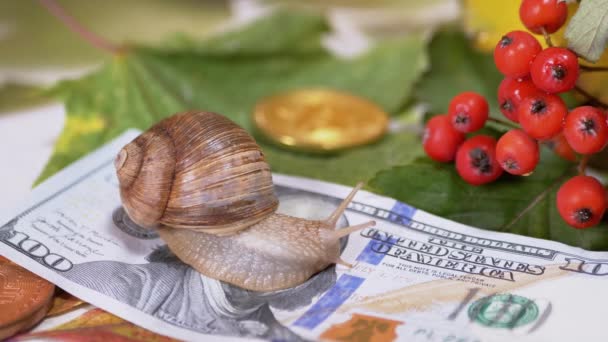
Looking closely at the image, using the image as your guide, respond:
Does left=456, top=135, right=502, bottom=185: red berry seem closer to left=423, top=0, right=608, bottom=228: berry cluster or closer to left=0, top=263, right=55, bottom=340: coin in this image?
left=423, top=0, right=608, bottom=228: berry cluster

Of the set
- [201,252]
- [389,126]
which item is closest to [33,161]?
[201,252]

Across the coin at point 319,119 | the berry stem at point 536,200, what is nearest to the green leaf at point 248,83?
the coin at point 319,119

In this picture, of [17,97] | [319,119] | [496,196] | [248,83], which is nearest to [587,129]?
[496,196]

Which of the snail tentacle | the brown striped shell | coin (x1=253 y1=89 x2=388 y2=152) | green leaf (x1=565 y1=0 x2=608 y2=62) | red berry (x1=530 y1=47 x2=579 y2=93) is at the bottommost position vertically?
coin (x1=253 y1=89 x2=388 y2=152)

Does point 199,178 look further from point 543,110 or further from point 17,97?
point 17,97

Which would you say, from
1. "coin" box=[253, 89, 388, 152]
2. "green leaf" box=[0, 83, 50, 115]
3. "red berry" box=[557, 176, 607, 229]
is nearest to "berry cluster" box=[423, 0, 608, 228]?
"red berry" box=[557, 176, 607, 229]
